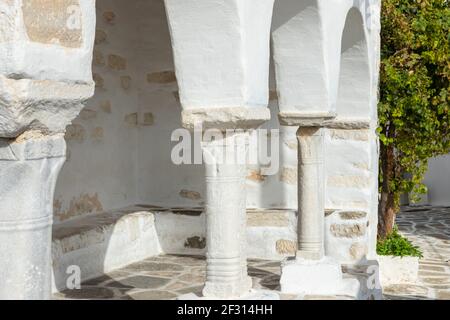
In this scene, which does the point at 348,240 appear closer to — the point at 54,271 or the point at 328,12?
the point at 328,12

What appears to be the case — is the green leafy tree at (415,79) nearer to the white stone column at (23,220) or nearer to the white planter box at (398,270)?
the white planter box at (398,270)

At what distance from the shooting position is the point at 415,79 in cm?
657

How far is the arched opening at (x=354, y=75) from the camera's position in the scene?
5.70 meters

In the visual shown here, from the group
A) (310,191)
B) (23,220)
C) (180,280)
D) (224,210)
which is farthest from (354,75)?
(23,220)

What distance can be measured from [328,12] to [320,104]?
0.65m

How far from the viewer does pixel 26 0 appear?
176 centimetres

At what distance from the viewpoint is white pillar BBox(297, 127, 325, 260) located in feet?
15.2

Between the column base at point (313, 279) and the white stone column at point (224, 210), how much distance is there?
1568mm

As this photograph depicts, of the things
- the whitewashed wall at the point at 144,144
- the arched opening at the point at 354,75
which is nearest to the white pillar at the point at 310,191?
the whitewashed wall at the point at 144,144

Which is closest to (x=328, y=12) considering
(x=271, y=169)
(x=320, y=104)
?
(x=320, y=104)

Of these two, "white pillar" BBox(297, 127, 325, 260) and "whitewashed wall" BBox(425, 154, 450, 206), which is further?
"whitewashed wall" BBox(425, 154, 450, 206)

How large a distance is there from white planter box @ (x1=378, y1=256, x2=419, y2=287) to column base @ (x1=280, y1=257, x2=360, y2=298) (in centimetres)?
205

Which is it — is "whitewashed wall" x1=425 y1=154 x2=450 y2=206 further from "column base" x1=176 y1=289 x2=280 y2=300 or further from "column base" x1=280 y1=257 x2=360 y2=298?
"column base" x1=176 y1=289 x2=280 y2=300

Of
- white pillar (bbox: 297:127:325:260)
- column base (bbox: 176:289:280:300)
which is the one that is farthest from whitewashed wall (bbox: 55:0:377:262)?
column base (bbox: 176:289:280:300)
